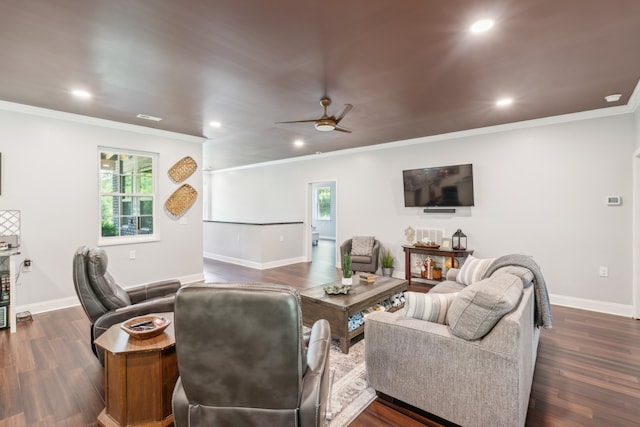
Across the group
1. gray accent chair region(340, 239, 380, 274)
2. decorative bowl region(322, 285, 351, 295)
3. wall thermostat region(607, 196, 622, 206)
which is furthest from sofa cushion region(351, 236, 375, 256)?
wall thermostat region(607, 196, 622, 206)

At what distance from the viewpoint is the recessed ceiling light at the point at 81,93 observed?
344 centimetres

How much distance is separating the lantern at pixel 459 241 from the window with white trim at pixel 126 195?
16.4ft

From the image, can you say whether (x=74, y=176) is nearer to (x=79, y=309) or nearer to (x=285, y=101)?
(x=79, y=309)

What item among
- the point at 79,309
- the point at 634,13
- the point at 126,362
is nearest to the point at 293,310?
the point at 126,362

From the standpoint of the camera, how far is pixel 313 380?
1.51 m

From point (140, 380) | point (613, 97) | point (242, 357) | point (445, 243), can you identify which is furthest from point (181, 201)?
point (613, 97)

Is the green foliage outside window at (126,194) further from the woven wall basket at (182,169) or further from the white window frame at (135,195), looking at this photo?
the woven wall basket at (182,169)

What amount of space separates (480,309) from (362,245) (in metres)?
4.43

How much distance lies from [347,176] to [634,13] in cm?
509

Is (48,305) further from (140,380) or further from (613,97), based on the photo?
(613,97)

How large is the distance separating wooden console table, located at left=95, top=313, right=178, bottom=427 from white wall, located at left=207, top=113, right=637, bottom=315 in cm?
481

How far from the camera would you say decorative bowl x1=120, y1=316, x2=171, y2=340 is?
1917mm

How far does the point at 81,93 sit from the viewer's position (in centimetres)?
351

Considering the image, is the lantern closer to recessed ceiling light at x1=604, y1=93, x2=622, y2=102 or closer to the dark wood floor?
the dark wood floor
